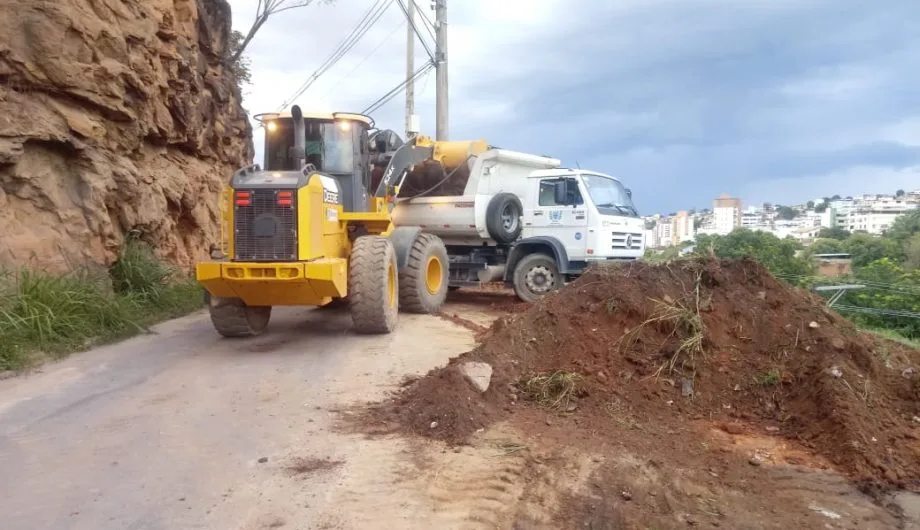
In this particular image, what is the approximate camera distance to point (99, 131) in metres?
10.8

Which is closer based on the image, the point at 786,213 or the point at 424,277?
the point at 424,277

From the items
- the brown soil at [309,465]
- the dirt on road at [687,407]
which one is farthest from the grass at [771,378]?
the brown soil at [309,465]

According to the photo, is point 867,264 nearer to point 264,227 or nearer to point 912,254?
point 912,254

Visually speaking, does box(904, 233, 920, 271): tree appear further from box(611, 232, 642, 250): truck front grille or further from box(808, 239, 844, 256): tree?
box(611, 232, 642, 250): truck front grille

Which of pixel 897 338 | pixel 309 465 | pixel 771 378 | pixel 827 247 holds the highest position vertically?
pixel 827 247

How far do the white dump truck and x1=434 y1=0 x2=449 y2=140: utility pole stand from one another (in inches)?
187

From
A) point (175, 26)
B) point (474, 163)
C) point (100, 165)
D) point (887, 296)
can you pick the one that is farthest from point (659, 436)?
point (175, 26)

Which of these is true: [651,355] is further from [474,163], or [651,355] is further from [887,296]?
[887,296]

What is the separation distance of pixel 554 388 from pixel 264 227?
4.07m

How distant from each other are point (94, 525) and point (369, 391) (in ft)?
10.00

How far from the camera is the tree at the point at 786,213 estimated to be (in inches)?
1584

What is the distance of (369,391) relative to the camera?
6.70 m

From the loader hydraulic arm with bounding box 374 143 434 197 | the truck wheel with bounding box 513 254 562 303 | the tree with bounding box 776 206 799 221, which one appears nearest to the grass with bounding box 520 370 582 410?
the loader hydraulic arm with bounding box 374 143 434 197

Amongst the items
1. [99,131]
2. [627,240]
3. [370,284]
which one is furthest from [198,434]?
[627,240]
